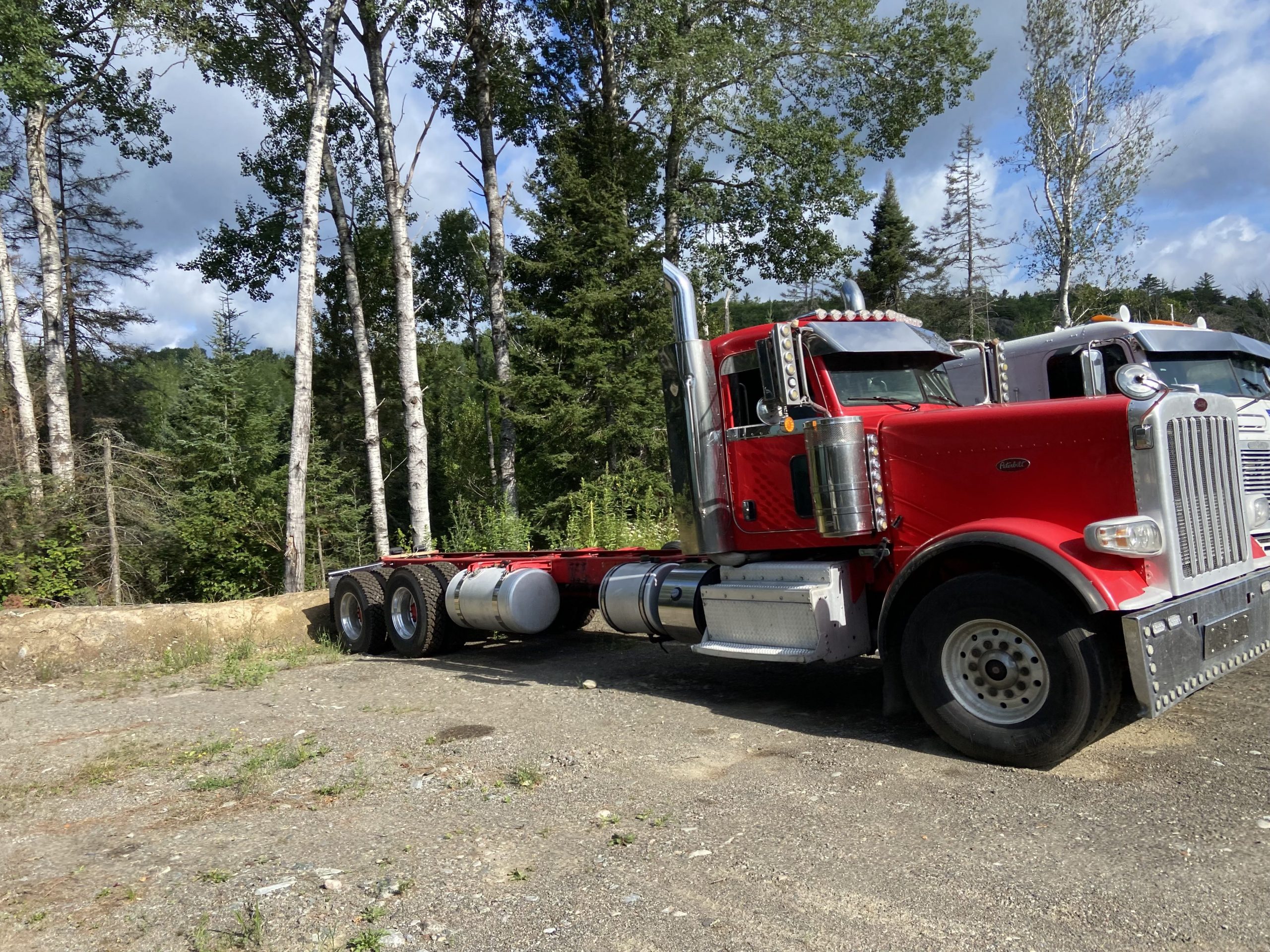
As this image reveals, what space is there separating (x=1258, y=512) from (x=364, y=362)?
1929 centimetres

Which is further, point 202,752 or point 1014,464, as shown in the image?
point 202,752

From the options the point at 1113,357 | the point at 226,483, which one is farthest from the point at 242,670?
the point at 226,483

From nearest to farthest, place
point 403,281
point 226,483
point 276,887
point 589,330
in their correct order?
point 276,887, point 403,281, point 589,330, point 226,483

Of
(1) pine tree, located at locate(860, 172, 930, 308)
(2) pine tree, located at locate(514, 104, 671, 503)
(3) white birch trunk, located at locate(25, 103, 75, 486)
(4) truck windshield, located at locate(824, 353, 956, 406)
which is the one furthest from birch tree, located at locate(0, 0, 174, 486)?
(1) pine tree, located at locate(860, 172, 930, 308)

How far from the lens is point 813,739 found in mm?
5672

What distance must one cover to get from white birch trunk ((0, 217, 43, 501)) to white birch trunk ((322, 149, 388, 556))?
6.83m

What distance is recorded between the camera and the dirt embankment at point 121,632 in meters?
9.62

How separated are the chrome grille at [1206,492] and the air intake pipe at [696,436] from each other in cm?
290

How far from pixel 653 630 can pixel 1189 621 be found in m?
4.04

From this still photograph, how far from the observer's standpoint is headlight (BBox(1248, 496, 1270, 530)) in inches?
213

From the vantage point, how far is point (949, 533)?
17.0 ft

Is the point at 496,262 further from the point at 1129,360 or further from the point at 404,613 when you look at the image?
the point at 1129,360

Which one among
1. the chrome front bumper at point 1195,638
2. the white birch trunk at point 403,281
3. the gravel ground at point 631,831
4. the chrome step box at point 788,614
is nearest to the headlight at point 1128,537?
the chrome front bumper at point 1195,638

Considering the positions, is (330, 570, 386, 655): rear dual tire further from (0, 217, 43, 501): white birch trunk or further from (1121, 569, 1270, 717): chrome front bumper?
(0, 217, 43, 501): white birch trunk
